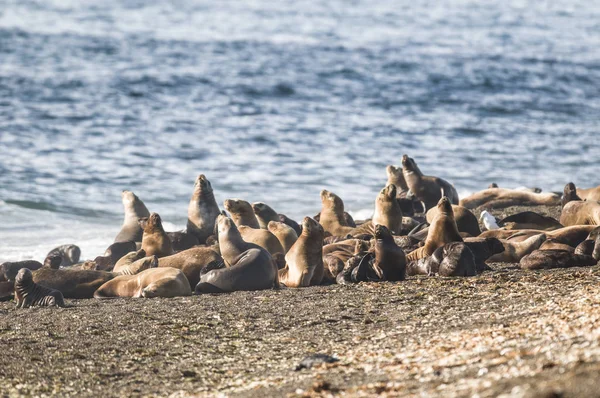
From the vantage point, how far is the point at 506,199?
1548 centimetres

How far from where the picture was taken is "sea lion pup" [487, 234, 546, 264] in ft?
33.5

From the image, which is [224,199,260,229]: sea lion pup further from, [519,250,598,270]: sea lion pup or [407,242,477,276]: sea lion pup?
[519,250,598,270]: sea lion pup

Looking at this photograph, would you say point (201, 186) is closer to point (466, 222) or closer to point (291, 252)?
point (466, 222)

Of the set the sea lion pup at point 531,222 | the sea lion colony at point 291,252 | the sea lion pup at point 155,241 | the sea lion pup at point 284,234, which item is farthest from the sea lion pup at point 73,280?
the sea lion pup at point 531,222

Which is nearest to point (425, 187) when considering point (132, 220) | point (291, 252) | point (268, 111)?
point (132, 220)

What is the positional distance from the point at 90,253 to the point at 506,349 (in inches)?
344

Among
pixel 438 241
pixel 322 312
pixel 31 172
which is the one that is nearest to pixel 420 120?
pixel 31 172

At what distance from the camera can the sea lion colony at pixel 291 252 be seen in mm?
9203

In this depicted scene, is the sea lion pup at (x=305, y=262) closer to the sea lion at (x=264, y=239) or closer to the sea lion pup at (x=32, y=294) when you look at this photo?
the sea lion at (x=264, y=239)

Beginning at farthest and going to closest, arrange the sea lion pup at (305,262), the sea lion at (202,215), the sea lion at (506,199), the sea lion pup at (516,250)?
the sea lion at (506,199) → the sea lion at (202,215) → the sea lion pup at (516,250) → the sea lion pup at (305,262)

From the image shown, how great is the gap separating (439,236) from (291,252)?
5.20ft

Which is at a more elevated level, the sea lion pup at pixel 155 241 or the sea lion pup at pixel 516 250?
the sea lion pup at pixel 155 241

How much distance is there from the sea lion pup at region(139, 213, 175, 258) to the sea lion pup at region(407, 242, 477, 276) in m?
2.90

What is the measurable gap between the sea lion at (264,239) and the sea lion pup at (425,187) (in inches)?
176
